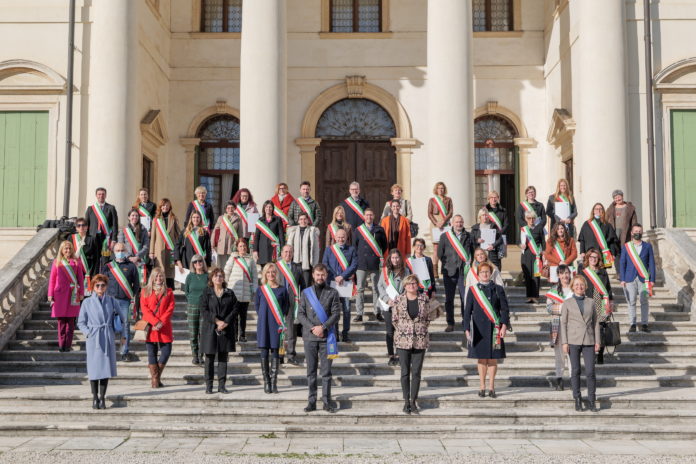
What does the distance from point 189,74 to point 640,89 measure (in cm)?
1101

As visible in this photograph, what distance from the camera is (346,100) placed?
21609 millimetres

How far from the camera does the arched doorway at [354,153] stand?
69.7ft

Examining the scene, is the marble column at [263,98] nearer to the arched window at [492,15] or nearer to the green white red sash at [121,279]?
the green white red sash at [121,279]

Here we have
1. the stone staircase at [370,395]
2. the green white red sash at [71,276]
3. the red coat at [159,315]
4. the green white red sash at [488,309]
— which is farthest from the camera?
the green white red sash at [71,276]

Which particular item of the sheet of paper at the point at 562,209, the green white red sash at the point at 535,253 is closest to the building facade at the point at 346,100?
the sheet of paper at the point at 562,209

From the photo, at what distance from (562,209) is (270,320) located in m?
6.02

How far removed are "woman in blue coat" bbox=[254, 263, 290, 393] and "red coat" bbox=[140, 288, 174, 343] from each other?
1233 mm

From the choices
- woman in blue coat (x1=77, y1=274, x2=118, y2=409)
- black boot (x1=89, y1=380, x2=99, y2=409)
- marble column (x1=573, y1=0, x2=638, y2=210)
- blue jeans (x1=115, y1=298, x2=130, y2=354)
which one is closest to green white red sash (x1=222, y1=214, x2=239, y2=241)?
blue jeans (x1=115, y1=298, x2=130, y2=354)

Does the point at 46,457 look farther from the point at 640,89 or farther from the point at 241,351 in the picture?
the point at 640,89

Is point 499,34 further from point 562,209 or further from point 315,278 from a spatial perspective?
point 315,278

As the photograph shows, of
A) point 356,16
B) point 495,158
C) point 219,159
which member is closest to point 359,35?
point 356,16

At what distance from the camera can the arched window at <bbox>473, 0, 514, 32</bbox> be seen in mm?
21625

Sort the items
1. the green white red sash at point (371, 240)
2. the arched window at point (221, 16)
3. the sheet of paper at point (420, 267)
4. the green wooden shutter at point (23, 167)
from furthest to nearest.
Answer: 1. the arched window at point (221, 16)
2. the green wooden shutter at point (23, 167)
3. the green white red sash at point (371, 240)
4. the sheet of paper at point (420, 267)

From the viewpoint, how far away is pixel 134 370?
38.6 feet
